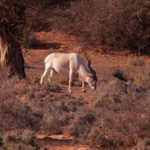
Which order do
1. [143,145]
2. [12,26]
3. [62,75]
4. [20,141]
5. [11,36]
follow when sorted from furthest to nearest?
[62,75]
[11,36]
[12,26]
[20,141]
[143,145]

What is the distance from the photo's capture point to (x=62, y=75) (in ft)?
58.9

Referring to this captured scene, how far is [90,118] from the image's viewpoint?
9.41 metres

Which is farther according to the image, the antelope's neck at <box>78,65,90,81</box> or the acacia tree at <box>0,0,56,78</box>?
the antelope's neck at <box>78,65,90,81</box>

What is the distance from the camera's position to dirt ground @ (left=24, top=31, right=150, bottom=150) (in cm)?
821

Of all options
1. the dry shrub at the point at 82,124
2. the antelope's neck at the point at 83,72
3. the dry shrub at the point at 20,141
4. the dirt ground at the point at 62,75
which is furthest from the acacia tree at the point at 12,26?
the dry shrub at the point at 20,141

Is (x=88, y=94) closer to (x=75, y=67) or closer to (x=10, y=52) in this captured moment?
(x=75, y=67)

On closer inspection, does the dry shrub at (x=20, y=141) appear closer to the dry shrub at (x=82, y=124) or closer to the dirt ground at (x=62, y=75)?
the dirt ground at (x=62, y=75)

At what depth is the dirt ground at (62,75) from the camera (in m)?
8.21

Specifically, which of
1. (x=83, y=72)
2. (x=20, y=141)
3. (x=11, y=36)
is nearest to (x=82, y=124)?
(x=20, y=141)

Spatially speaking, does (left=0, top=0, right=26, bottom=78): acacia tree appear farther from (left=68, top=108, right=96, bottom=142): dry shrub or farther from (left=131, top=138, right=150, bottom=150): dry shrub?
(left=131, top=138, right=150, bottom=150): dry shrub

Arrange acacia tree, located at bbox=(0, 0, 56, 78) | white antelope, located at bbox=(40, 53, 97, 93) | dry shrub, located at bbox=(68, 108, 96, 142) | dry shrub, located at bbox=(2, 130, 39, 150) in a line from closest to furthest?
dry shrub, located at bbox=(2, 130, 39, 150)
dry shrub, located at bbox=(68, 108, 96, 142)
acacia tree, located at bbox=(0, 0, 56, 78)
white antelope, located at bbox=(40, 53, 97, 93)

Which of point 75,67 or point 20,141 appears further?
point 75,67

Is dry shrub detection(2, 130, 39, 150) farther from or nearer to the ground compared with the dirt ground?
nearer to the ground

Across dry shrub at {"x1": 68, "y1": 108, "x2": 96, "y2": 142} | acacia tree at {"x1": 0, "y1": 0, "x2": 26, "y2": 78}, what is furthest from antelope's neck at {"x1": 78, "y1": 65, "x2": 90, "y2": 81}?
dry shrub at {"x1": 68, "y1": 108, "x2": 96, "y2": 142}
